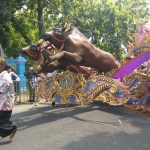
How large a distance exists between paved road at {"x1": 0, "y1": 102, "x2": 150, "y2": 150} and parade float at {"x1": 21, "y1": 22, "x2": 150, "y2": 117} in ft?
1.44

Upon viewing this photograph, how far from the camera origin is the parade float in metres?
6.61

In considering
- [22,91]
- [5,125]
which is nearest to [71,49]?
[5,125]

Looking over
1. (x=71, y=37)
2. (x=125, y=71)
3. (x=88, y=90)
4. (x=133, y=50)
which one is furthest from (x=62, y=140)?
(x=133, y=50)

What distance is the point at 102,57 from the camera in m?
7.57

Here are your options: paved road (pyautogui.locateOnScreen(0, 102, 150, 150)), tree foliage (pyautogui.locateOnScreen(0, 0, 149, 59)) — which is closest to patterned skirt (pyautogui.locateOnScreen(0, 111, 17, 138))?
paved road (pyautogui.locateOnScreen(0, 102, 150, 150))

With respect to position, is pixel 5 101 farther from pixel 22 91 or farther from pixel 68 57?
pixel 22 91

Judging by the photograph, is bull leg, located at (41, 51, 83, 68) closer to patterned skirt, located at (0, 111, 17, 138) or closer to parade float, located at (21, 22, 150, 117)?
parade float, located at (21, 22, 150, 117)

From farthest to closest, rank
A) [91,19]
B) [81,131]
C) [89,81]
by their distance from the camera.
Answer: [91,19]
[89,81]
[81,131]

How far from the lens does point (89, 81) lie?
6.97m

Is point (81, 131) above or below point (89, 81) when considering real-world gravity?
below

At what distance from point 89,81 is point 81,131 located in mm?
2051

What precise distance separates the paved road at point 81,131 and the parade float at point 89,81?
1.44 feet

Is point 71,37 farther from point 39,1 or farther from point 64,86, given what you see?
point 39,1

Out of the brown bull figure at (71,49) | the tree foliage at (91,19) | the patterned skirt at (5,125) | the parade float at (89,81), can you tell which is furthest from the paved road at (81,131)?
the tree foliage at (91,19)
